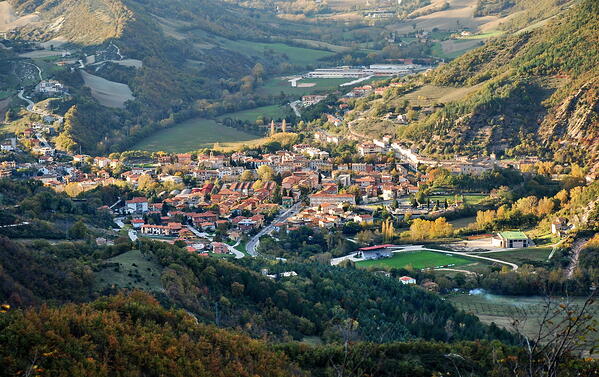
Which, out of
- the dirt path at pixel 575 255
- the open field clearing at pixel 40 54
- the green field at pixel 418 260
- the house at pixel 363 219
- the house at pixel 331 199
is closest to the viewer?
the dirt path at pixel 575 255

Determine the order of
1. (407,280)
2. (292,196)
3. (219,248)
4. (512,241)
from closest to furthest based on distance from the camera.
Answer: (407,280), (219,248), (512,241), (292,196)

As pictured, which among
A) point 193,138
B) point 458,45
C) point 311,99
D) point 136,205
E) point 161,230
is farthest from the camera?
point 458,45

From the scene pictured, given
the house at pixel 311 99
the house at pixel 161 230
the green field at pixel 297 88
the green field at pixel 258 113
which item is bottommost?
the green field at pixel 258 113

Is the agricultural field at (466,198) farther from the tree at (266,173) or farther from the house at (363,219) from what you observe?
the tree at (266,173)

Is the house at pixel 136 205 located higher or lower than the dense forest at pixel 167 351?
lower

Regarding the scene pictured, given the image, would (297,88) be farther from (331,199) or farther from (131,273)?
(131,273)

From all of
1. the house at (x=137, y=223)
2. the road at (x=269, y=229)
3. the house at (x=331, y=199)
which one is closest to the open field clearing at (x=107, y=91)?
the house at (x=331, y=199)

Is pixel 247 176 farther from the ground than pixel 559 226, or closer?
closer

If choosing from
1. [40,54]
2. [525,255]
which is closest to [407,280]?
[525,255]
